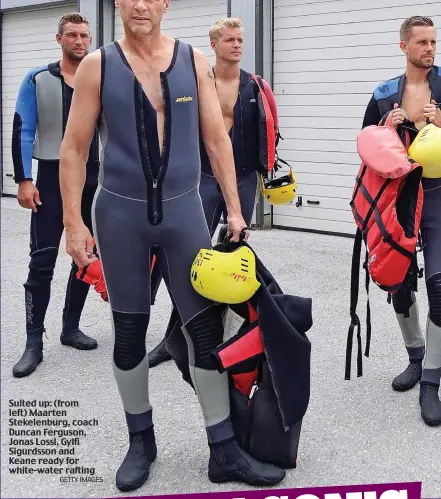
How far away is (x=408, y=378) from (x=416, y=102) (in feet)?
5.10

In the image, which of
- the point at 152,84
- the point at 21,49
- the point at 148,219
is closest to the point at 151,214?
the point at 148,219

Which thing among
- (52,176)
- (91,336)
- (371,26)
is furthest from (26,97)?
(371,26)

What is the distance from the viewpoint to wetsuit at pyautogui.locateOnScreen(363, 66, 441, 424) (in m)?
3.79

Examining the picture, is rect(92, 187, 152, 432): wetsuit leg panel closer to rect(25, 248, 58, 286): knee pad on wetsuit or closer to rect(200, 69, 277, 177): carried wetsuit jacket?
rect(25, 248, 58, 286): knee pad on wetsuit

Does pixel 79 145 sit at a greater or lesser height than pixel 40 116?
greater

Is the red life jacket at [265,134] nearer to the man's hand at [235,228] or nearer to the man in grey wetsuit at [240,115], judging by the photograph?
the man in grey wetsuit at [240,115]

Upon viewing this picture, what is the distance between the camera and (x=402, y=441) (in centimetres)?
359

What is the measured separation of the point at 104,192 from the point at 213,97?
0.62m

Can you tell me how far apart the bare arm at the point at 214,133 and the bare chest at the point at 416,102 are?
49.2 inches

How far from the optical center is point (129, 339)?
3.16 meters

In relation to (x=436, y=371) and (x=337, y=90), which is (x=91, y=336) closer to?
(x=436, y=371)

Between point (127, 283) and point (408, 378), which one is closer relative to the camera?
point (127, 283)

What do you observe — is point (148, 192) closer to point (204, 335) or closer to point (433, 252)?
point (204, 335)

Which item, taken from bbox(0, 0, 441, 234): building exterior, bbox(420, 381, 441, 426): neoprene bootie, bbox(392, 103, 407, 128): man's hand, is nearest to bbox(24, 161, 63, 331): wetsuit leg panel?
bbox(392, 103, 407, 128): man's hand
